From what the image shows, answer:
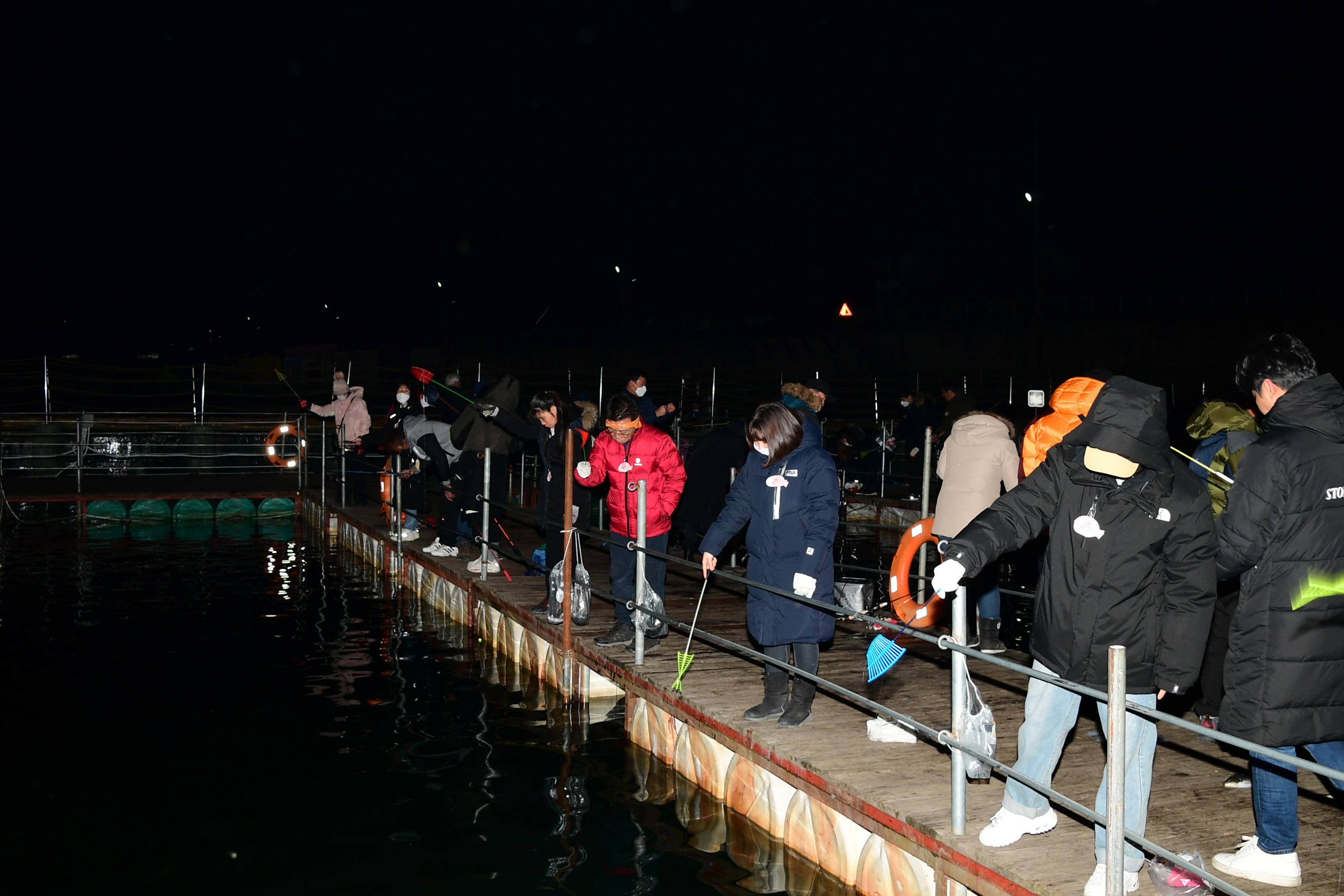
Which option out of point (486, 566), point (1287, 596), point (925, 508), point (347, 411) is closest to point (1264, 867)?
point (1287, 596)

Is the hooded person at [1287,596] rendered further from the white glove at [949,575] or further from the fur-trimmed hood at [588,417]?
the fur-trimmed hood at [588,417]

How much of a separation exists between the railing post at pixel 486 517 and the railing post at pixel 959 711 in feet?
19.5

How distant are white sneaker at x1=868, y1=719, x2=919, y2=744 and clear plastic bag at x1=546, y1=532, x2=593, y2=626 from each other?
273 centimetres

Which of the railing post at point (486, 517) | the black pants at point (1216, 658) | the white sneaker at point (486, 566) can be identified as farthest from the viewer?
the white sneaker at point (486, 566)

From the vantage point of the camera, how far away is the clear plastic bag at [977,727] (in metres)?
4.10

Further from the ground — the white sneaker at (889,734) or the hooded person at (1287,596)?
the hooded person at (1287,596)

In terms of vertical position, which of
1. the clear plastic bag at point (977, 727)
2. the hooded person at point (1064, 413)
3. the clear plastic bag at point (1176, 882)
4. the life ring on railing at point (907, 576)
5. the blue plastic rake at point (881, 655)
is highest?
the hooded person at point (1064, 413)

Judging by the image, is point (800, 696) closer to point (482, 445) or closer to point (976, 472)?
point (976, 472)

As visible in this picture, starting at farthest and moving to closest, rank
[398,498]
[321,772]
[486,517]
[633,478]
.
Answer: [398,498] → [486,517] → [633,478] → [321,772]

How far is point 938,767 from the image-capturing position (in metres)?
5.04

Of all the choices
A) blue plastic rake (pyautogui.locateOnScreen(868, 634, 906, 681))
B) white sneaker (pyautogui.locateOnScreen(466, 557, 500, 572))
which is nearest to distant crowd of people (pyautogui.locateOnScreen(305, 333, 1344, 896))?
blue plastic rake (pyautogui.locateOnScreen(868, 634, 906, 681))

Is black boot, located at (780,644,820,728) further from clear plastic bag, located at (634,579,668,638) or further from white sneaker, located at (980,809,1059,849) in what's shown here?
white sneaker, located at (980,809,1059,849)

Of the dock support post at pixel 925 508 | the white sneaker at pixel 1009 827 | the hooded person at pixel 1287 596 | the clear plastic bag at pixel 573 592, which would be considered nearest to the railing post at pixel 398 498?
the clear plastic bag at pixel 573 592

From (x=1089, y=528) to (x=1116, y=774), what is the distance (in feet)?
2.57
